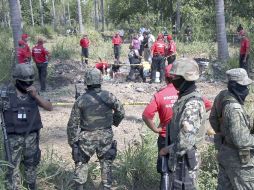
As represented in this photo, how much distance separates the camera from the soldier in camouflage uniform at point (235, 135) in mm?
3420

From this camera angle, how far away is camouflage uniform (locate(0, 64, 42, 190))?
4.29m

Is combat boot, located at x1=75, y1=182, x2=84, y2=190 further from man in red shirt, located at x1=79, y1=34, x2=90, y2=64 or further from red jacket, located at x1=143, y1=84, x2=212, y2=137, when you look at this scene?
man in red shirt, located at x1=79, y1=34, x2=90, y2=64

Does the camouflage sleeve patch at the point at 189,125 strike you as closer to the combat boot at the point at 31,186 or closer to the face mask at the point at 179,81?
the face mask at the point at 179,81

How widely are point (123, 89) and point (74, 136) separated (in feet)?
22.2

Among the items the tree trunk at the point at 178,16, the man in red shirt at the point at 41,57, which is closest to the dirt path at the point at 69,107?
the man in red shirt at the point at 41,57

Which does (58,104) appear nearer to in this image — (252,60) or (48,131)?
(48,131)

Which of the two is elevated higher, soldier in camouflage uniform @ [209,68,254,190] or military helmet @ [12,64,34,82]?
military helmet @ [12,64,34,82]

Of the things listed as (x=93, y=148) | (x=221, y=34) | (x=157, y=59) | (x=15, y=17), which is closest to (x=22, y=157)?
(x=93, y=148)

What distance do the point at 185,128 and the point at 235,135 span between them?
45cm

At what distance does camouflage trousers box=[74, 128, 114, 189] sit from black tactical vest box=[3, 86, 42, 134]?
617 millimetres

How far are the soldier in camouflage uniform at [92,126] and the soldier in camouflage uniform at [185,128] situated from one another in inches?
51.1

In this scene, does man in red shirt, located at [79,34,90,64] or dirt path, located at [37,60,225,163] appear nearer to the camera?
dirt path, located at [37,60,225,163]

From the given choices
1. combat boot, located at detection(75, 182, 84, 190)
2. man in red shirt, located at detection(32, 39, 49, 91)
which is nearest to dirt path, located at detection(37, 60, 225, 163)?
man in red shirt, located at detection(32, 39, 49, 91)

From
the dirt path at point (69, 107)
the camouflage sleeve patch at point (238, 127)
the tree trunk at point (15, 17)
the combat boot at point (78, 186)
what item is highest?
the tree trunk at point (15, 17)
